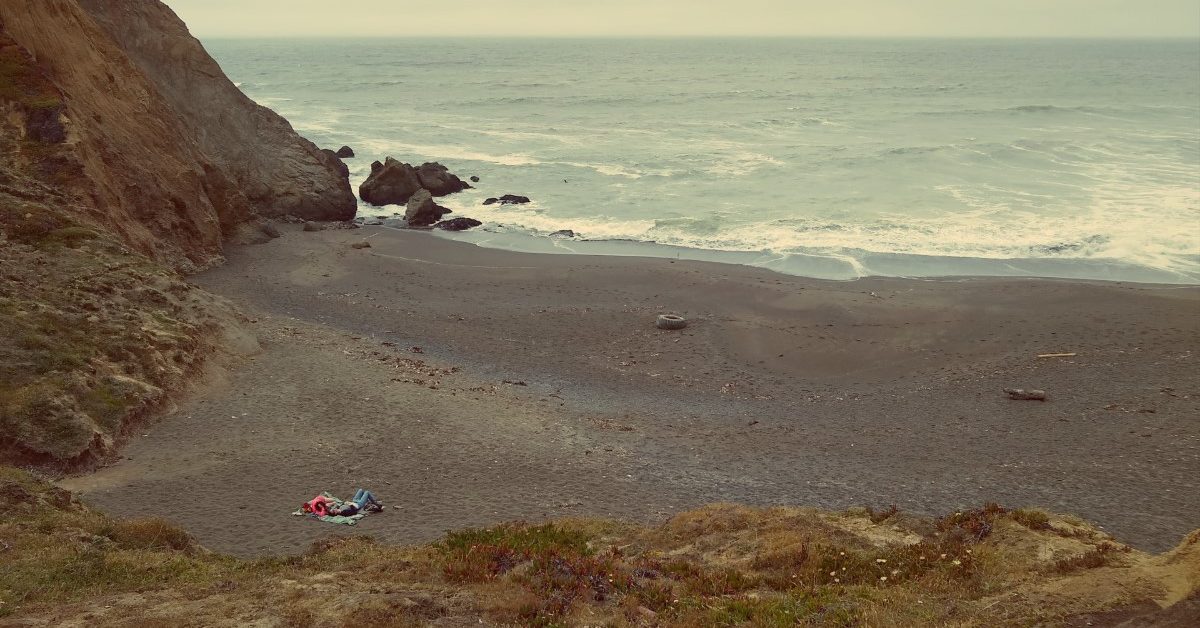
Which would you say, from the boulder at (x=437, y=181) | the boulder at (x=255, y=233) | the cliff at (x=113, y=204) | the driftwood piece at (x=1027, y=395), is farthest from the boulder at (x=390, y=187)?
the driftwood piece at (x=1027, y=395)

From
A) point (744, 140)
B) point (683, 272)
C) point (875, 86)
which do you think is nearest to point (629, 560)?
point (683, 272)

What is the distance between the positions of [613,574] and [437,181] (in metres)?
41.1

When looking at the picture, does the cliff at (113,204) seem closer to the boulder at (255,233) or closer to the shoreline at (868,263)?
the boulder at (255,233)

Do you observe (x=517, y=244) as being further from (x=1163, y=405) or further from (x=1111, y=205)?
(x=1111, y=205)

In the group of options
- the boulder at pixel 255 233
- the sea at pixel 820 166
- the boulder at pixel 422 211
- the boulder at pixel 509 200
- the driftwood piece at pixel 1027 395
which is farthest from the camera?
the boulder at pixel 509 200

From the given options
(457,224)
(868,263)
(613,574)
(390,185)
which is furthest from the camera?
(390,185)

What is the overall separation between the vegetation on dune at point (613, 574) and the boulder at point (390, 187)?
34.4m

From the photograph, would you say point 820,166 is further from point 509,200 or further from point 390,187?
point 390,187

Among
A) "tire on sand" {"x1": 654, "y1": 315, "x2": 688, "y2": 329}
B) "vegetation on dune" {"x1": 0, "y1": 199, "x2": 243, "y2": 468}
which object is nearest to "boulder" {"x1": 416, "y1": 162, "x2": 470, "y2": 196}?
"vegetation on dune" {"x1": 0, "y1": 199, "x2": 243, "y2": 468}

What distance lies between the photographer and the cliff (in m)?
19.2

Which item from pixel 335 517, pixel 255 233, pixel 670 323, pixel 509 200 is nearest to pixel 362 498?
pixel 335 517

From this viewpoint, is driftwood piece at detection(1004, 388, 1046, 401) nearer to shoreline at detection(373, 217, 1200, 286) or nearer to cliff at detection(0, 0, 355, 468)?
shoreline at detection(373, 217, 1200, 286)

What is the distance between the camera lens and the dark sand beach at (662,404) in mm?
17641

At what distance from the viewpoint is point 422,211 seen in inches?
1715
